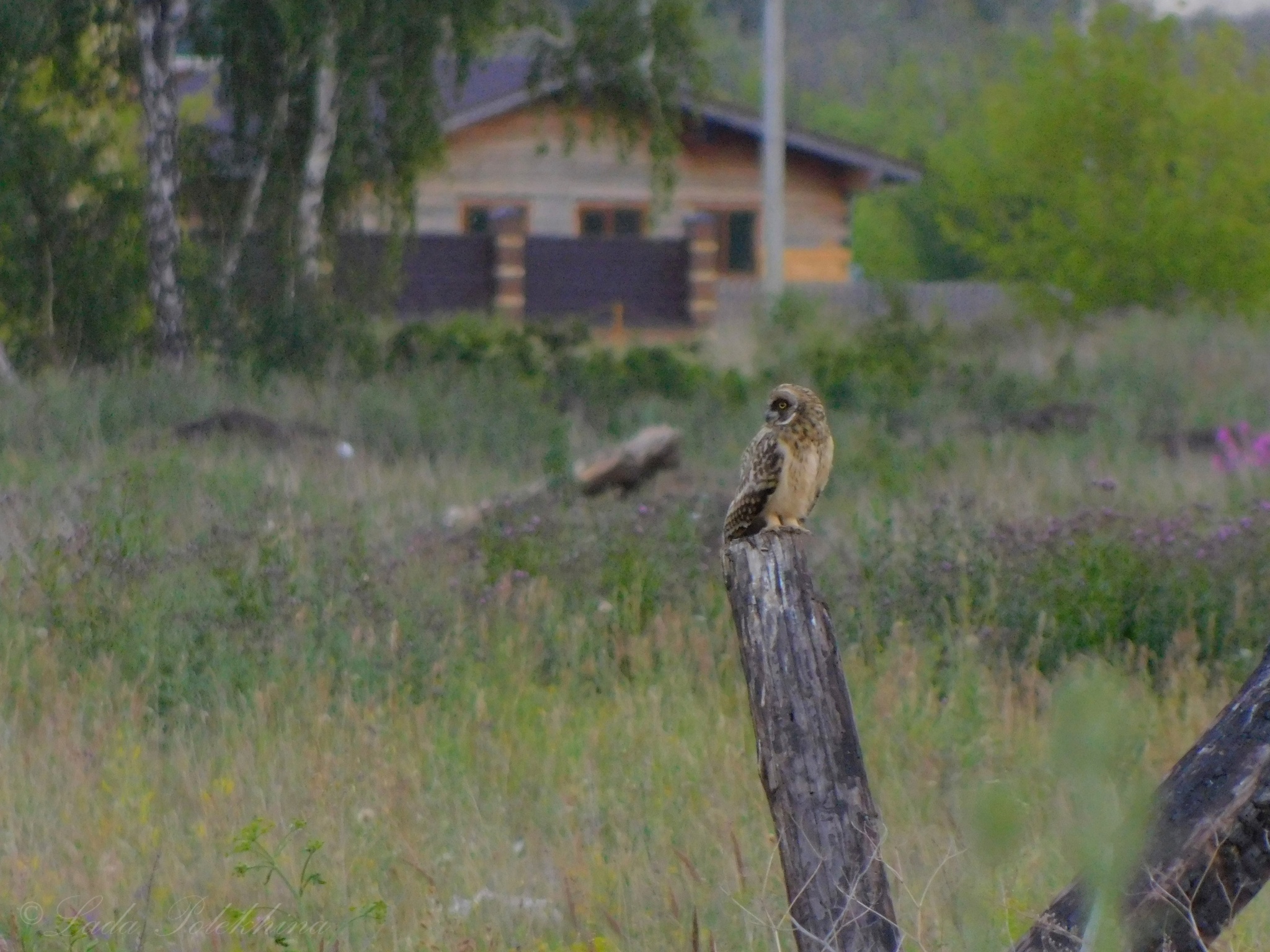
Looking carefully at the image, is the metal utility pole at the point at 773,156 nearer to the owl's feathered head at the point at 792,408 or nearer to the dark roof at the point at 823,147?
the dark roof at the point at 823,147

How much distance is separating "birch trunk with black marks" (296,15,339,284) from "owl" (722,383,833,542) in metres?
12.7

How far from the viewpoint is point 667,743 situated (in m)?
5.92

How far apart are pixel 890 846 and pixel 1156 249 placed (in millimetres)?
19022

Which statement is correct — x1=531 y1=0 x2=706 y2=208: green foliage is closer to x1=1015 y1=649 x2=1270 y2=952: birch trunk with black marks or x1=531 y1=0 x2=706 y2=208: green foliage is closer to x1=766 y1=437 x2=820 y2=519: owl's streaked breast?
x1=766 y1=437 x2=820 y2=519: owl's streaked breast

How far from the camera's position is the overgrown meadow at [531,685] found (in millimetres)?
4336

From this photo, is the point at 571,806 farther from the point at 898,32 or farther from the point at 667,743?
the point at 898,32

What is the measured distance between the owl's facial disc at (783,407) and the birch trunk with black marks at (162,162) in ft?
41.0

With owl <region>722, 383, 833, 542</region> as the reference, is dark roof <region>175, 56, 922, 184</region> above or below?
above

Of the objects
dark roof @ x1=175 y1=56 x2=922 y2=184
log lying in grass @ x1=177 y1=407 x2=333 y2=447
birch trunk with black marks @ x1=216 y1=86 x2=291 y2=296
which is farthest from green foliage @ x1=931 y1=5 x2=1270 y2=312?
log lying in grass @ x1=177 y1=407 x2=333 y2=447

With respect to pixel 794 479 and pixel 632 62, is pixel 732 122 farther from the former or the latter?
pixel 794 479

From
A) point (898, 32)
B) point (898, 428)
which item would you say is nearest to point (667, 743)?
point (898, 428)

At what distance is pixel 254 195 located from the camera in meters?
17.1

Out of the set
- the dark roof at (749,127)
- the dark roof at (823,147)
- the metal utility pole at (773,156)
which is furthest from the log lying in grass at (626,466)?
the dark roof at (823,147)

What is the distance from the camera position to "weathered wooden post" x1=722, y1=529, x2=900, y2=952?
3.44 metres
